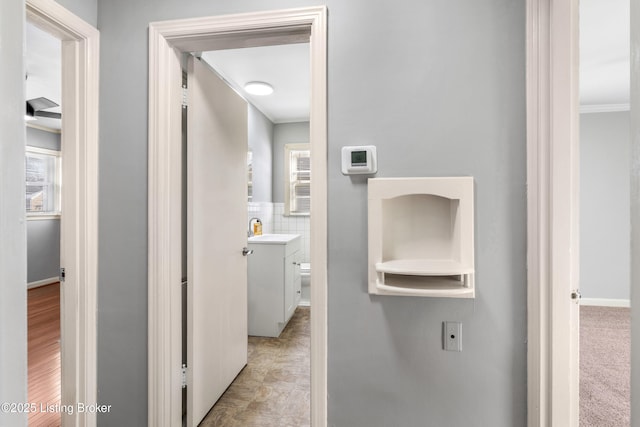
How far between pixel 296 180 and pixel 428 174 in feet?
11.1

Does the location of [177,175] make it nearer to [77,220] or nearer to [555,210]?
[77,220]

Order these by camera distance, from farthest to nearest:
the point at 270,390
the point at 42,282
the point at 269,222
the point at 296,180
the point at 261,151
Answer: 1. the point at 42,282
2. the point at 296,180
3. the point at 269,222
4. the point at 261,151
5. the point at 270,390

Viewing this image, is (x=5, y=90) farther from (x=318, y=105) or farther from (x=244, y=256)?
(x=244, y=256)

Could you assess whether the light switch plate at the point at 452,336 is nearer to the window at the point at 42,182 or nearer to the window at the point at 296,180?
the window at the point at 296,180

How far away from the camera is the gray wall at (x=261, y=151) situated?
3.90 metres

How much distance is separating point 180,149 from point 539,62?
1.62 meters

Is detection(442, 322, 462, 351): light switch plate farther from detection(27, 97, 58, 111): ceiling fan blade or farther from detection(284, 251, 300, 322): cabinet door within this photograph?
detection(27, 97, 58, 111): ceiling fan blade

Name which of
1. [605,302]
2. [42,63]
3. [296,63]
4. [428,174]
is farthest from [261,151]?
[605,302]

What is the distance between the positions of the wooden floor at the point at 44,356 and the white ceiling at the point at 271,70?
2606mm

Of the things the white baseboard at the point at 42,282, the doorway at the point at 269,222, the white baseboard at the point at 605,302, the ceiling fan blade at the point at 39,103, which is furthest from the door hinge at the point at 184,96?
the white baseboard at the point at 605,302

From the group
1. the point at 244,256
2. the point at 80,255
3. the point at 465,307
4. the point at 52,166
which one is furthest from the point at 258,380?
the point at 52,166

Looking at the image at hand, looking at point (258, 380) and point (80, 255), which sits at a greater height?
point (80, 255)

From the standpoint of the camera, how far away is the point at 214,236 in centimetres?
198

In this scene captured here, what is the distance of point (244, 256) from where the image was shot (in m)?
2.47
